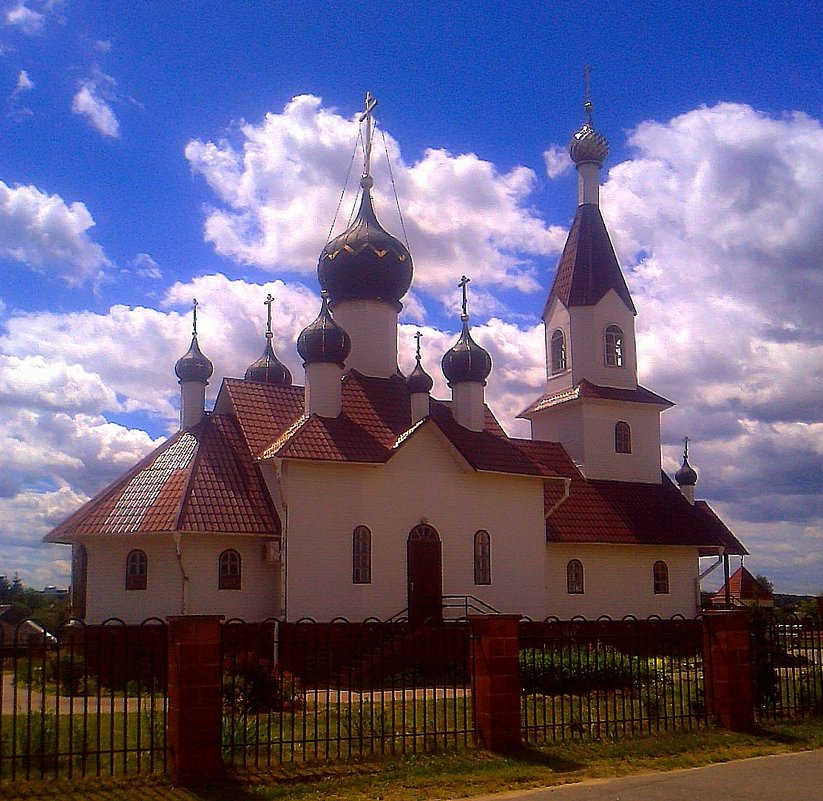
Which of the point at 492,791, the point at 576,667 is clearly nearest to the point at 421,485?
the point at 576,667

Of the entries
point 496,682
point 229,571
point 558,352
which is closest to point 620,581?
point 558,352

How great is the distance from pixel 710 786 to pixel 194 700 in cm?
497

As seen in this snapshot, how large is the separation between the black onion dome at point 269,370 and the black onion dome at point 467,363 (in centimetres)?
642

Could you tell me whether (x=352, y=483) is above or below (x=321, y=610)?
above

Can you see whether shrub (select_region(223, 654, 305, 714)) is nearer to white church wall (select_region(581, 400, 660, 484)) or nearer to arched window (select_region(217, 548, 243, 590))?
arched window (select_region(217, 548, 243, 590))

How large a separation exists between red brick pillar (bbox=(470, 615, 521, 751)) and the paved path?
3.92 ft

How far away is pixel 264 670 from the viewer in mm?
13039

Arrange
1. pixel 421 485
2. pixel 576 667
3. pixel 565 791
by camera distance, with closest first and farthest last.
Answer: pixel 565 791, pixel 576 667, pixel 421 485

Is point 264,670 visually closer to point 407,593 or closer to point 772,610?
point 772,610

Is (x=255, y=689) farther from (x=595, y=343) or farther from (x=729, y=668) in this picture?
(x=595, y=343)

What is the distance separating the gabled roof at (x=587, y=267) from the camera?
94.4 feet

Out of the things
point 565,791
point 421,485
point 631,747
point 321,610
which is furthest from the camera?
point 421,485

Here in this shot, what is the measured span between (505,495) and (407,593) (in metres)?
3.38

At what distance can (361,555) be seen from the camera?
832 inches
